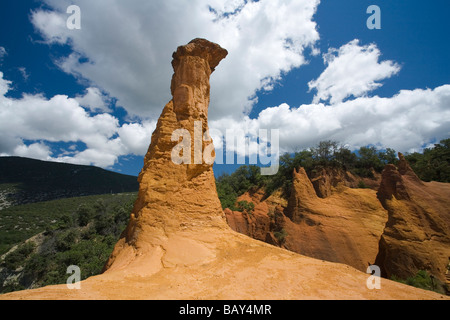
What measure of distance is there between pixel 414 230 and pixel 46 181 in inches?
3599

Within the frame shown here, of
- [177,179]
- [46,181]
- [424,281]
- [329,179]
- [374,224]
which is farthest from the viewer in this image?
[46,181]

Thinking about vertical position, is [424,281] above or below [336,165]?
below

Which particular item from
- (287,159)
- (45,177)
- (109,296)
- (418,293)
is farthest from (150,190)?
(45,177)

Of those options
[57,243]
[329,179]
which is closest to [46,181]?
[57,243]

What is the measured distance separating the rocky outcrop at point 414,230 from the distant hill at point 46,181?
8034 cm

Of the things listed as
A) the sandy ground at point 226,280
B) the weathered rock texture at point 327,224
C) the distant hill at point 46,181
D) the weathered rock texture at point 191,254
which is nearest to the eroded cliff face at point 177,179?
the weathered rock texture at point 191,254

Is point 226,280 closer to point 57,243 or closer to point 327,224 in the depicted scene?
point 327,224

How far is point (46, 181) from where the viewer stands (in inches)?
2729

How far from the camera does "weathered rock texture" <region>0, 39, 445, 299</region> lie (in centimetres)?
429

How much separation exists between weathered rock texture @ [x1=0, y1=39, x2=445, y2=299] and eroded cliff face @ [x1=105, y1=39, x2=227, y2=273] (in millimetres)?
38

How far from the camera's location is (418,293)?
4297 mm

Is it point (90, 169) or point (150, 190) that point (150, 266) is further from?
point (90, 169)

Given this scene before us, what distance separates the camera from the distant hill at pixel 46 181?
6072 cm
